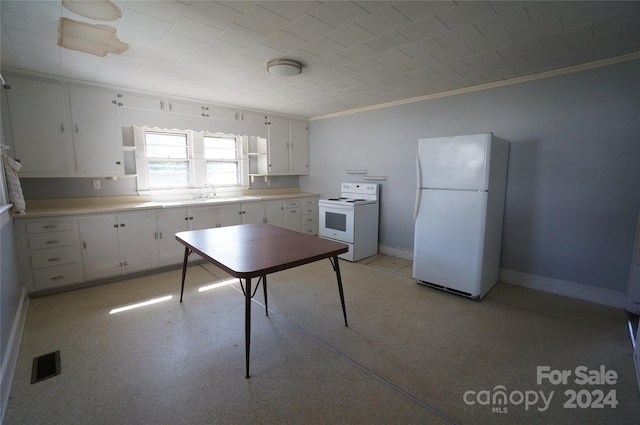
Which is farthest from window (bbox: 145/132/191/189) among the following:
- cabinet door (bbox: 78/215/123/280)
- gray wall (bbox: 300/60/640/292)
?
gray wall (bbox: 300/60/640/292)

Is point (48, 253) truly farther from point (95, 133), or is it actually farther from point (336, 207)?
point (336, 207)

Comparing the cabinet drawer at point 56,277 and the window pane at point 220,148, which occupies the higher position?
the window pane at point 220,148

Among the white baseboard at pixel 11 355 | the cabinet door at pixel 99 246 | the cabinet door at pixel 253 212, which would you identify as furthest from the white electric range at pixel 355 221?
the white baseboard at pixel 11 355

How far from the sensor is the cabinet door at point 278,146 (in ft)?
16.9

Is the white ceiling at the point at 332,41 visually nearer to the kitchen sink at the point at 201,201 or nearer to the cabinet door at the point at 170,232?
the kitchen sink at the point at 201,201

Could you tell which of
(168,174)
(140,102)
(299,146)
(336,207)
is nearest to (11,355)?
(168,174)

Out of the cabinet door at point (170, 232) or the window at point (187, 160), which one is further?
the window at point (187, 160)

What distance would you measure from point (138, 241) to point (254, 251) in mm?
2250

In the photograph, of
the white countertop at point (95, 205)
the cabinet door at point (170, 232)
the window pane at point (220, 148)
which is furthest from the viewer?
the window pane at point (220, 148)

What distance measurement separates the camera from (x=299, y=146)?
5.56 metres

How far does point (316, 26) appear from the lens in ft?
6.96

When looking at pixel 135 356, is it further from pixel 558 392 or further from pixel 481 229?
pixel 481 229

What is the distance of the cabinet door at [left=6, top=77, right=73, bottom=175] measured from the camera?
2.99 meters

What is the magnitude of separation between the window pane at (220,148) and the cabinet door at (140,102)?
90 cm
